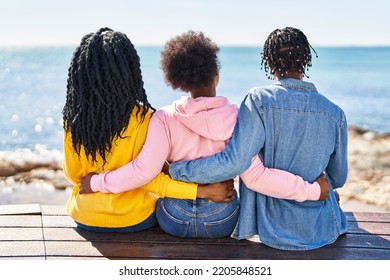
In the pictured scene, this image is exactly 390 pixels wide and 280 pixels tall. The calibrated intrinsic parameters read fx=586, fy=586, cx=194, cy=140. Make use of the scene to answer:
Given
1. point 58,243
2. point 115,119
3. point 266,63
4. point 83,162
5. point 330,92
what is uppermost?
point 266,63

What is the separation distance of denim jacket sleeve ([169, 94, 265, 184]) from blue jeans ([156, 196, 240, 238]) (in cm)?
13

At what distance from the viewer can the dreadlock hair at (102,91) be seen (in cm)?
234

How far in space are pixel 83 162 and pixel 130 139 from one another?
0.82 feet

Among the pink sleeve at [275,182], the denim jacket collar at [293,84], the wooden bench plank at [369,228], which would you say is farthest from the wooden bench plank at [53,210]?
the wooden bench plank at [369,228]

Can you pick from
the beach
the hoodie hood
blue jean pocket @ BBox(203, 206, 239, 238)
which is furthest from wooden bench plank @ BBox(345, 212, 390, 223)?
the beach

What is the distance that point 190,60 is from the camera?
233cm

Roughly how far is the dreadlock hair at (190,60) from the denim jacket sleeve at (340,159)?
58cm

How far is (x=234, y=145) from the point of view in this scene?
2.31 m

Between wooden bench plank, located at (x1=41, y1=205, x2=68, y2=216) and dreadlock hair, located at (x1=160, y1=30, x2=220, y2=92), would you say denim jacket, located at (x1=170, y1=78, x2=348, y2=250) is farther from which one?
wooden bench plank, located at (x1=41, y1=205, x2=68, y2=216)

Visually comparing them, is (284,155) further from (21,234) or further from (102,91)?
(21,234)

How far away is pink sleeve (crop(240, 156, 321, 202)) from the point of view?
236 centimetres

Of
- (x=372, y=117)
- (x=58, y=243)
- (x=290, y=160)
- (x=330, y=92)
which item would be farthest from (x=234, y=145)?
(x=330, y=92)

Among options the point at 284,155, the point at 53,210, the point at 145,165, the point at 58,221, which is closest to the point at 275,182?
the point at 284,155
